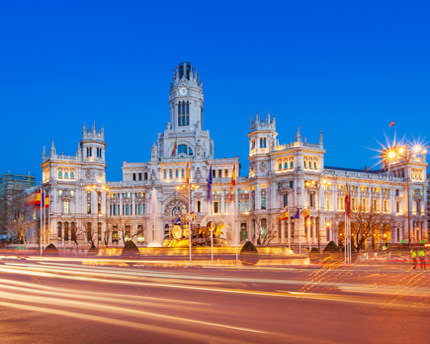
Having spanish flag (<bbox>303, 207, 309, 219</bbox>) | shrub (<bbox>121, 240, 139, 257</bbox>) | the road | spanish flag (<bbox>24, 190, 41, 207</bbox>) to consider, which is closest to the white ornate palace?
spanish flag (<bbox>303, 207, 309, 219</bbox>)

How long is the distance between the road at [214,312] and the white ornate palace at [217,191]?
74478mm

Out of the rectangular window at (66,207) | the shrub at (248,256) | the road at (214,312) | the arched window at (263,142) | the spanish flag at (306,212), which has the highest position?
the arched window at (263,142)

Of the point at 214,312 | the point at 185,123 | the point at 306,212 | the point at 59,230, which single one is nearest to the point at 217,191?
the point at 185,123

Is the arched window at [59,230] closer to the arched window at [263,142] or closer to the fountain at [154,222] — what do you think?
the fountain at [154,222]

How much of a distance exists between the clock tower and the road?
293ft

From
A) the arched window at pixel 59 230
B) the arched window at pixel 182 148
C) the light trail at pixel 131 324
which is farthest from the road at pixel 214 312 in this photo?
the arched window at pixel 182 148

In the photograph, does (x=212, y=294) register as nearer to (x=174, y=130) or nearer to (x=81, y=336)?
(x=81, y=336)

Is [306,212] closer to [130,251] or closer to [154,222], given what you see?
[154,222]

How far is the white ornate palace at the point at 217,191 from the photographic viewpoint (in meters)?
100

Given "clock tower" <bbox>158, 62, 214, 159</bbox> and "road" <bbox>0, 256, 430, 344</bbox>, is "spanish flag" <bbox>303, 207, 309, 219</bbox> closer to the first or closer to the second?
"clock tower" <bbox>158, 62, 214, 159</bbox>

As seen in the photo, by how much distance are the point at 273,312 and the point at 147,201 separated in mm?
98365

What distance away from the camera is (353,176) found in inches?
4313

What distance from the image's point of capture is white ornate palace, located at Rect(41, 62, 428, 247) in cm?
10006

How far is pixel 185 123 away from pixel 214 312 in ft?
353
